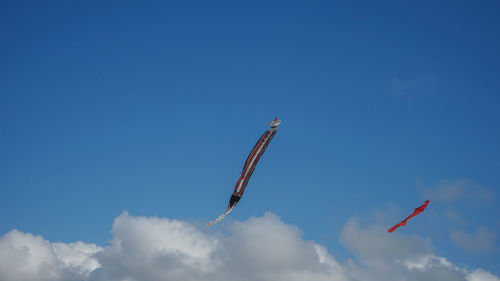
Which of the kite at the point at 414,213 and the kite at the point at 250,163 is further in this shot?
the kite at the point at 250,163

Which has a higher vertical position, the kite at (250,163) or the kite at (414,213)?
the kite at (250,163)

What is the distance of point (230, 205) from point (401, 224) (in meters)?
39.9

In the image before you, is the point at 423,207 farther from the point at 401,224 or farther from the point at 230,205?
the point at 230,205

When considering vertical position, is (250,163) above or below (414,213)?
Answer: above

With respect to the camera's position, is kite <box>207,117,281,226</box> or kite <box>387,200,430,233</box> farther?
kite <box>207,117,281,226</box>

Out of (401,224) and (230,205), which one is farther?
(230,205)

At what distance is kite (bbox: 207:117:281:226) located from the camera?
382 feet

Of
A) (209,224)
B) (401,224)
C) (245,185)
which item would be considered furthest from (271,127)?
(401,224)

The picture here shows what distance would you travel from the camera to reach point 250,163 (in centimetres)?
12125

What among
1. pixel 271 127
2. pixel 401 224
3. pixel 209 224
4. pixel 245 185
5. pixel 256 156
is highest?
pixel 271 127

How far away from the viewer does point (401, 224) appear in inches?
3957

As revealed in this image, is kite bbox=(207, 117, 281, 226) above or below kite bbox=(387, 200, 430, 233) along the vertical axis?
above

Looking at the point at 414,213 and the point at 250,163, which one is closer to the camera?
the point at 414,213

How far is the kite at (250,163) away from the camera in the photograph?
382 feet
